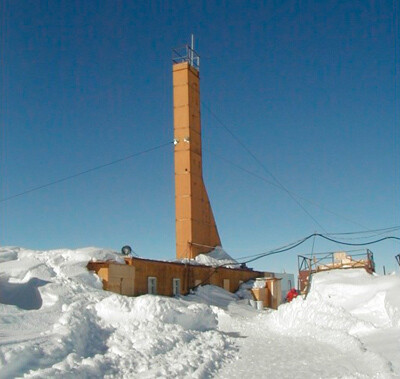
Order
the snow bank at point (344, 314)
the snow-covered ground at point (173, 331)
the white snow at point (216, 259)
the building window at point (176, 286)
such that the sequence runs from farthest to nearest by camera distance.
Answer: the white snow at point (216, 259), the building window at point (176, 286), the snow bank at point (344, 314), the snow-covered ground at point (173, 331)

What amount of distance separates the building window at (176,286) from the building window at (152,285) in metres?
1.56

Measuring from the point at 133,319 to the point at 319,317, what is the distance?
6.67 meters

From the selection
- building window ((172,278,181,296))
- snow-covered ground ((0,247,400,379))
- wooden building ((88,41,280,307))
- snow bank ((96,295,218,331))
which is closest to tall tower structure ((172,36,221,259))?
wooden building ((88,41,280,307))

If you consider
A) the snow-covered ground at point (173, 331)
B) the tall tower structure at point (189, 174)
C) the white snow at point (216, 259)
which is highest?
the tall tower structure at point (189, 174)

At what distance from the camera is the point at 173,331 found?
44.9 feet

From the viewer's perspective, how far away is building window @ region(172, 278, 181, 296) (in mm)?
23750

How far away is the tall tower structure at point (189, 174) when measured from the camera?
29805mm

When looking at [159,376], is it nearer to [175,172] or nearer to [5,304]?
[5,304]

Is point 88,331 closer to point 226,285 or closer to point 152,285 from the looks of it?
point 152,285

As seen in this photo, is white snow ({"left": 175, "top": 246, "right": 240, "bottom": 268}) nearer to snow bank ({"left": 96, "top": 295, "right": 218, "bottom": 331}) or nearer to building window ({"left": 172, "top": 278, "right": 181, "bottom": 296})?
building window ({"left": 172, "top": 278, "right": 181, "bottom": 296})

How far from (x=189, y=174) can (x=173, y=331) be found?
1718 centimetres

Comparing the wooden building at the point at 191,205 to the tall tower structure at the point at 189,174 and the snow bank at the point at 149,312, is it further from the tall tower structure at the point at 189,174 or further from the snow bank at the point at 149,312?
the snow bank at the point at 149,312

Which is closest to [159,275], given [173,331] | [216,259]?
[216,259]

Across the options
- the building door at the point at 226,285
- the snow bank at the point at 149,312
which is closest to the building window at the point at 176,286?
the building door at the point at 226,285
